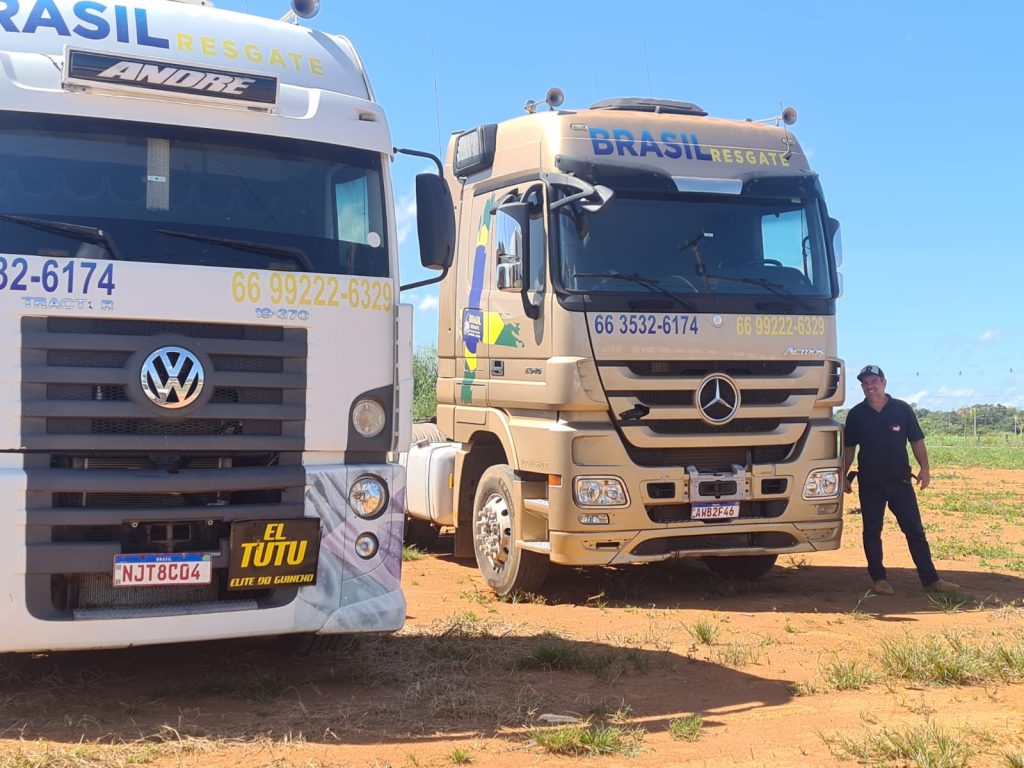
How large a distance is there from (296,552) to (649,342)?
4.04 metres

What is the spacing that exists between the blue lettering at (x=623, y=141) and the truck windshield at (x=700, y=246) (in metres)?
0.43

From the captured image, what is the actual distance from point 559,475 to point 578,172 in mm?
2441

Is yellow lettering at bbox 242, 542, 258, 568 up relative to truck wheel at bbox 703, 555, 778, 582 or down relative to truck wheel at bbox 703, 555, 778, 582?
up

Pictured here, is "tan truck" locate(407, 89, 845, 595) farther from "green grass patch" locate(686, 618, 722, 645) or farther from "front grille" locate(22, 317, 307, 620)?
"front grille" locate(22, 317, 307, 620)

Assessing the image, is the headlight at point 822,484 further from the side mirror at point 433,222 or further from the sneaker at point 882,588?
the side mirror at point 433,222

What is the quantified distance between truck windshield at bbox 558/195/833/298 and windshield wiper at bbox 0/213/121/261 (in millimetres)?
4087

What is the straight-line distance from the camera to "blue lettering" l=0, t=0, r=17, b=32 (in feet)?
20.3

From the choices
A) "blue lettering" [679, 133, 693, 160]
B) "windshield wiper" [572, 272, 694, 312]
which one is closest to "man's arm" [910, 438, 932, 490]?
"windshield wiper" [572, 272, 694, 312]

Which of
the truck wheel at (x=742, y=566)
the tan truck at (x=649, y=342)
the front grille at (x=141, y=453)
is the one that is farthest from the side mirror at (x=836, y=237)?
the front grille at (x=141, y=453)

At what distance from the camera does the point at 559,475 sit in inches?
366

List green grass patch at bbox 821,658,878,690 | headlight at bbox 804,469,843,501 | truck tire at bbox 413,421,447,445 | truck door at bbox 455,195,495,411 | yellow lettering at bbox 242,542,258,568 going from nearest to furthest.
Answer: yellow lettering at bbox 242,542,258,568, green grass patch at bbox 821,658,878,690, headlight at bbox 804,469,843,501, truck door at bbox 455,195,495,411, truck tire at bbox 413,421,447,445

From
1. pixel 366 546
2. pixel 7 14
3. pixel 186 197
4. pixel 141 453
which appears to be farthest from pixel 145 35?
pixel 366 546

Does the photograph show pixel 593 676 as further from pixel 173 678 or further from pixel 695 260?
pixel 695 260

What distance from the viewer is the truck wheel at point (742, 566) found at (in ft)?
36.7
